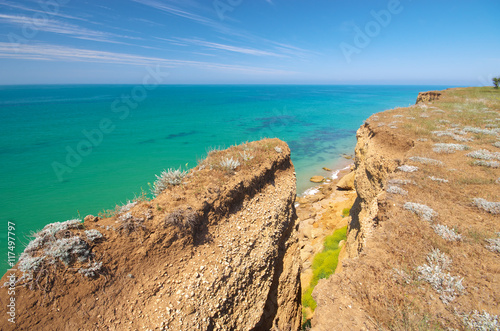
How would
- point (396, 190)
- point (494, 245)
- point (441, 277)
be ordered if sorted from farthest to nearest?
point (396, 190), point (494, 245), point (441, 277)

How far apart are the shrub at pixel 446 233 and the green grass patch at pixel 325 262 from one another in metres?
6.91

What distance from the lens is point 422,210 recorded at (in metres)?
5.91

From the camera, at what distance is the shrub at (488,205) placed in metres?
5.69

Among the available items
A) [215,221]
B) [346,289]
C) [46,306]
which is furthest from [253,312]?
[46,306]

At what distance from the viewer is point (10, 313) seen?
3996 mm

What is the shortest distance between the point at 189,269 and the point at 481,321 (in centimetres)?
607

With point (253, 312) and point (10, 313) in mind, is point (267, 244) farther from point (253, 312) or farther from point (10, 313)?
point (10, 313)

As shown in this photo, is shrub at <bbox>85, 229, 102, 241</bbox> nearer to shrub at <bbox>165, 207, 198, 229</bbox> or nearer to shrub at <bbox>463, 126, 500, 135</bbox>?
shrub at <bbox>165, 207, 198, 229</bbox>

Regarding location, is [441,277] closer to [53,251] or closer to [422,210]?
[422,210]

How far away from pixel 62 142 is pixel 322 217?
42.2 m

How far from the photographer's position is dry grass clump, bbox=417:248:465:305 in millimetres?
3856

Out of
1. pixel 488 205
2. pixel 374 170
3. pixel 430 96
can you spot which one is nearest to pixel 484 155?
pixel 374 170

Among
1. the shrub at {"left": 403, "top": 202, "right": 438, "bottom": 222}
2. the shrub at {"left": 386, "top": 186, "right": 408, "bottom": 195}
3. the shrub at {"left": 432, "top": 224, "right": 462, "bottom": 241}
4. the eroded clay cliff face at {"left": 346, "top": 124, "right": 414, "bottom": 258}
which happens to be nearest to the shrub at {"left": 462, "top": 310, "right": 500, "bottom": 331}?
the shrub at {"left": 432, "top": 224, "right": 462, "bottom": 241}

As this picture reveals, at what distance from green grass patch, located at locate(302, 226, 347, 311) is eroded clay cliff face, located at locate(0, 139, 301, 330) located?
4.29 feet
